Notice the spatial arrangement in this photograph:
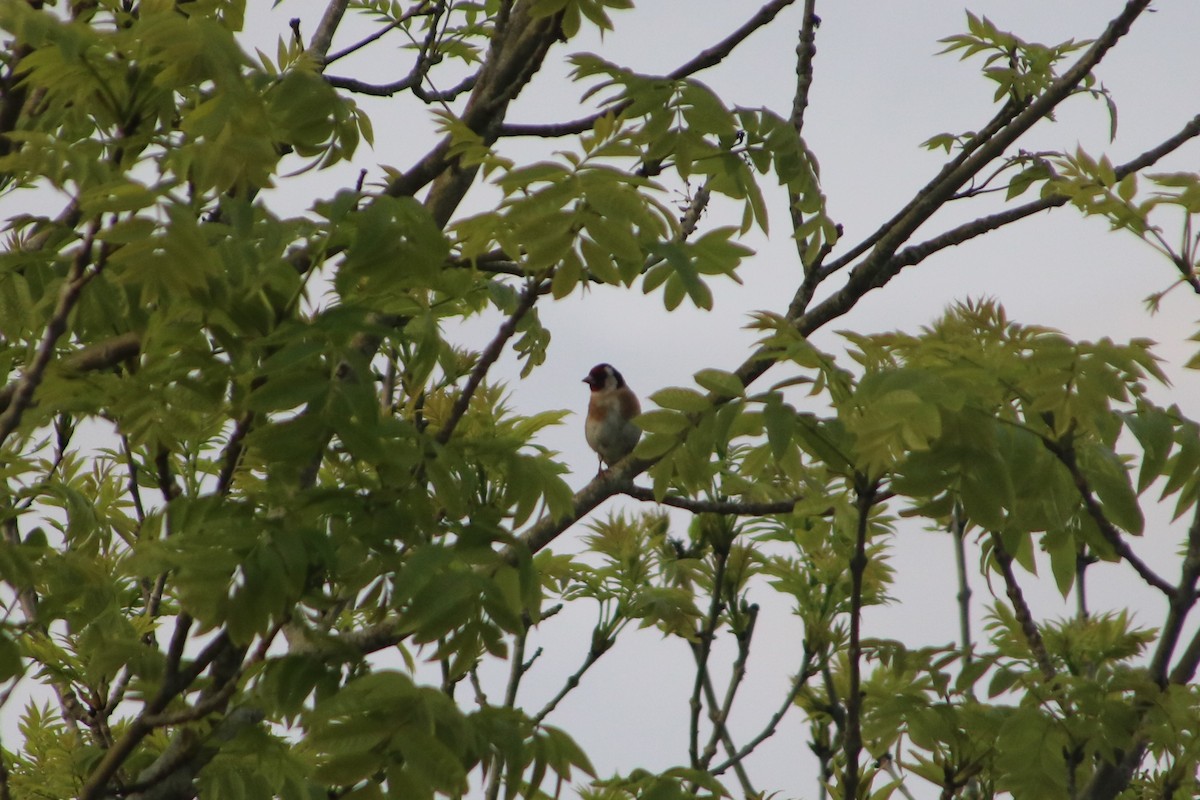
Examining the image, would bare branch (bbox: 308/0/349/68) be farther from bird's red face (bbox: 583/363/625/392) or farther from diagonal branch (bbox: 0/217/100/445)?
bird's red face (bbox: 583/363/625/392)

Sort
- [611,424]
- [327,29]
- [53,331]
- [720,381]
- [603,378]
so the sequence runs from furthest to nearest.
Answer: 1. [603,378]
2. [611,424]
3. [327,29]
4. [720,381]
5. [53,331]

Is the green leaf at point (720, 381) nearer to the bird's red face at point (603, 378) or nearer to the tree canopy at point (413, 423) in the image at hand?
the tree canopy at point (413, 423)

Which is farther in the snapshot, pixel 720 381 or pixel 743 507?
pixel 743 507

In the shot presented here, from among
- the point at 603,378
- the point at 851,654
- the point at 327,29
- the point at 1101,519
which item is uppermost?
the point at 603,378

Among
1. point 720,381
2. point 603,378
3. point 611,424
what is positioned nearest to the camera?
point 720,381

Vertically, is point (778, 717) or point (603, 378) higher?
point (603, 378)

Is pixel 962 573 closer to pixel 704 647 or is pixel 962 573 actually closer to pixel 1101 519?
pixel 704 647

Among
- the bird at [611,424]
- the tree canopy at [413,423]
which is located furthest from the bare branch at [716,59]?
the bird at [611,424]

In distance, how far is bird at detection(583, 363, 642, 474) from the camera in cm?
745

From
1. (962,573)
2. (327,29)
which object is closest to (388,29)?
(327,29)

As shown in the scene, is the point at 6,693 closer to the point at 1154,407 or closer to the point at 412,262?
the point at 412,262

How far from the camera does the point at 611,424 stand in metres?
7.46

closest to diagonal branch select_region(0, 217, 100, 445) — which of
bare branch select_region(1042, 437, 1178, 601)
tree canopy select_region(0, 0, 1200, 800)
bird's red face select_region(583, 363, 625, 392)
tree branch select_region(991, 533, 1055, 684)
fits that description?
tree canopy select_region(0, 0, 1200, 800)

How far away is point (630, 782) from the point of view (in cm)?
304
